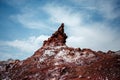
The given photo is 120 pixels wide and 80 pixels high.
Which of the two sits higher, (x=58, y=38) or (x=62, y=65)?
(x=58, y=38)

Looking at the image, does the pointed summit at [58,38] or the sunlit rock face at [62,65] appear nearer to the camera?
the sunlit rock face at [62,65]

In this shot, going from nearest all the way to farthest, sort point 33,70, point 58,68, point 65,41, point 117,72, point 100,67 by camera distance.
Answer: point 117,72, point 100,67, point 58,68, point 33,70, point 65,41

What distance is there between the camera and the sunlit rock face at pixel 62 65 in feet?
151

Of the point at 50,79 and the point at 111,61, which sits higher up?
the point at 111,61

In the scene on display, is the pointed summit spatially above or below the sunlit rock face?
above

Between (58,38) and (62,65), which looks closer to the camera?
(62,65)

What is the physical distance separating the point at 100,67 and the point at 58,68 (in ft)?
38.0

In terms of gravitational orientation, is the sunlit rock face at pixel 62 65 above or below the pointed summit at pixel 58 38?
below

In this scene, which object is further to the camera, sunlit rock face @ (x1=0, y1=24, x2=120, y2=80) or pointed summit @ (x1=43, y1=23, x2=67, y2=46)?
pointed summit @ (x1=43, y1=23, x2=67, y2=46)

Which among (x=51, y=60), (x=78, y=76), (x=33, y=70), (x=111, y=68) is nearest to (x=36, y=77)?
(x=33, y=70)

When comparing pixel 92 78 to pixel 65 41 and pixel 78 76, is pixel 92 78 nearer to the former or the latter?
pixel 78 76

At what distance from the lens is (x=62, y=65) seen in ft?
174

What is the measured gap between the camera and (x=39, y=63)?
58594 millimetres

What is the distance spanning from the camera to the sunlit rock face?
151ft
